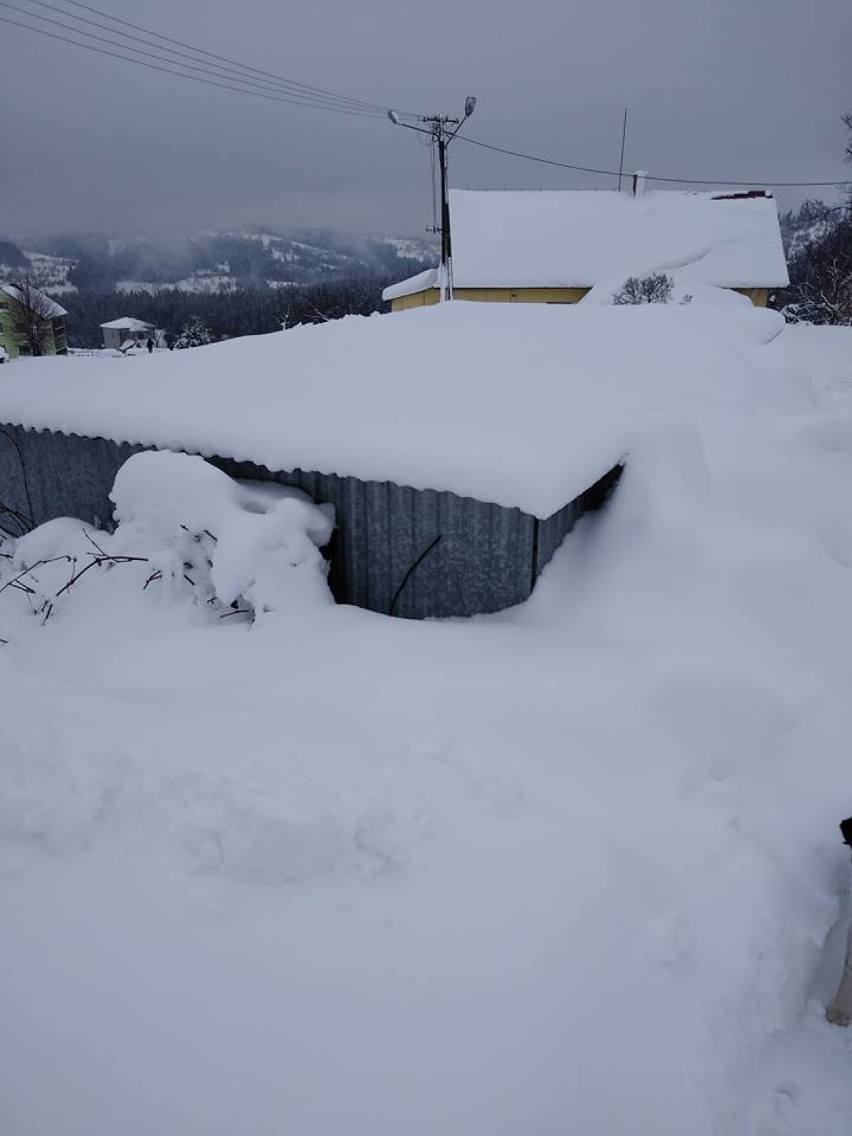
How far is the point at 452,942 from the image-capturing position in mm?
2439

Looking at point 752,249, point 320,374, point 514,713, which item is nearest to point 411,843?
point 514,713

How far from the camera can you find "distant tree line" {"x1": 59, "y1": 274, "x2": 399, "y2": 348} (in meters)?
73.1

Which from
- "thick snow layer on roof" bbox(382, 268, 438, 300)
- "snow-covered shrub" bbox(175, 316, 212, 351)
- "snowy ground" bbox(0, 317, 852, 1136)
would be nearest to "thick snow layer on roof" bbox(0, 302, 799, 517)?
"snowy ground" bbox(0, 317, 852, 1136)

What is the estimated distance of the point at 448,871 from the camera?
269 cm

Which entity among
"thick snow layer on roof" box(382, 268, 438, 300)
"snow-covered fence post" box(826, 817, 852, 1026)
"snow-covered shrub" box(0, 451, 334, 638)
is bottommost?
"snow-covered fence post" box(826, 817, 852, 1026)

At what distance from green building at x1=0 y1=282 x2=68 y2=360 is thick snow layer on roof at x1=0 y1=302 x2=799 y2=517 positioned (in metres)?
52.4

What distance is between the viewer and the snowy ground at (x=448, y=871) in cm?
208

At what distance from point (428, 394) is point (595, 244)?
27407 mm

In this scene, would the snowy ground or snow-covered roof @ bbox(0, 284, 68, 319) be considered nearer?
the snowy ground

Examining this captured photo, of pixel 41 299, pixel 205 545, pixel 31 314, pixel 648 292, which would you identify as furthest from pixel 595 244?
pixel 41 299

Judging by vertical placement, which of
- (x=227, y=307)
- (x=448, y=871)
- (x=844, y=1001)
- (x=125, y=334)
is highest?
(x=227, y=307)

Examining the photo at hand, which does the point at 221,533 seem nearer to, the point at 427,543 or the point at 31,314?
the point at 427,543

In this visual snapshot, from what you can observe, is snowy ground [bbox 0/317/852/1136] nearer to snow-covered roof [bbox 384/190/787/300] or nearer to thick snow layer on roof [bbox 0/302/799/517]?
thick snow layer on roof [bbox 0/302/799/517]

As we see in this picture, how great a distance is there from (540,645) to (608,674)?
52 cm
